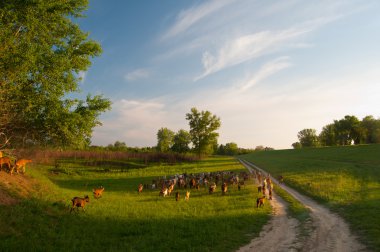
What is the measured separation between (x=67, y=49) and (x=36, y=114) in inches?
204

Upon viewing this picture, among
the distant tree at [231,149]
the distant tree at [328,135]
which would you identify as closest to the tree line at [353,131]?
the distant tree at [328,135]

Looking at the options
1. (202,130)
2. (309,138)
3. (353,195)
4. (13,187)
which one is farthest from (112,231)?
(309,138)

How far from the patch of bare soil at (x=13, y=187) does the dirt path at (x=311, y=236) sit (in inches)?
530

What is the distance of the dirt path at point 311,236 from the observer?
41.5 feet

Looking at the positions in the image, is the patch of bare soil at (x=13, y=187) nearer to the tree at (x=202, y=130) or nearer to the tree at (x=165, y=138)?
the tree at (x=202, y=130)

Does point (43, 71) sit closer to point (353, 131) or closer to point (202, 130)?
point (202, 130)

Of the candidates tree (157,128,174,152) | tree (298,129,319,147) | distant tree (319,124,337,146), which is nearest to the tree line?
distant tree (319,124,337,146)

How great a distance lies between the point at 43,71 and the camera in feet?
66.3

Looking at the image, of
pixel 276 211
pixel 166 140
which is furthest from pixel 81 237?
pixel 166 140

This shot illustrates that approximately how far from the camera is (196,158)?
313 feet

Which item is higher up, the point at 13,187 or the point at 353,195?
the point at 13,187

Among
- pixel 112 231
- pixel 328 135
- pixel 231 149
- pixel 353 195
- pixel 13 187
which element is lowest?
pixel 112 231

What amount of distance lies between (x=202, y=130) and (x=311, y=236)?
78.7m

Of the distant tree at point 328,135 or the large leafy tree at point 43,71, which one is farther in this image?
the distant tree at point 328,135
